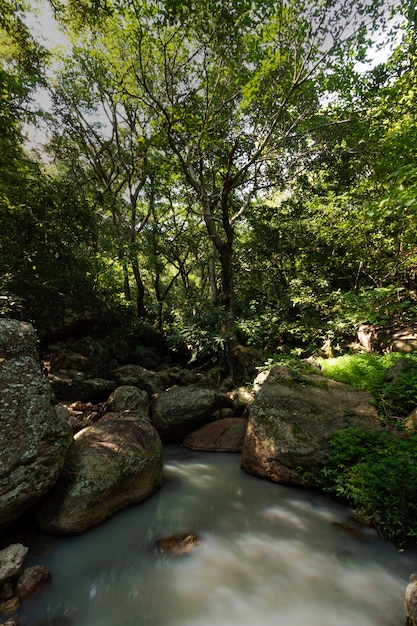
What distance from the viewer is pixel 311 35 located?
23.0 feet

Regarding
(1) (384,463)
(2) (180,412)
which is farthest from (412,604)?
(2) (180,412)

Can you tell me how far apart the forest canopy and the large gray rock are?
243 centimetres

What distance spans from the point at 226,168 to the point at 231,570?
11.0 m

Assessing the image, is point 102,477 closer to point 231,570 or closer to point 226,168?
point 231,570

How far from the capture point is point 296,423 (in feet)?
16.8

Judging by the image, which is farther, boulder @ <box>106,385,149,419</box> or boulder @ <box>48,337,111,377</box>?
boulder @ <box>48,337,111,377</box>

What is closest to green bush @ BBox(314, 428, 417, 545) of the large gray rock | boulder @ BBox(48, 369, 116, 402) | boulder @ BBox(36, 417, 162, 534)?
boulder @ BBox(36, 417, 162, 534)

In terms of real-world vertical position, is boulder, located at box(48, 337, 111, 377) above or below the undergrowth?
above

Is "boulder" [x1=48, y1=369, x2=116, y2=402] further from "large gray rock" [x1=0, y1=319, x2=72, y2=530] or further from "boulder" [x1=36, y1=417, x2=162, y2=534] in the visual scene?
"large gray rock" [x1=0, y1=319, x2=72, y2=530]

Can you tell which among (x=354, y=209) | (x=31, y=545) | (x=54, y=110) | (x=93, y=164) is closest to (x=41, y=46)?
(x=54, y=110)

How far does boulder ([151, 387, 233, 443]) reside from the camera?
689 cm

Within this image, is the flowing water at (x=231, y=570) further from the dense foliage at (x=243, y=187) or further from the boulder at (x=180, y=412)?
the boulder at (x=180, y=412)

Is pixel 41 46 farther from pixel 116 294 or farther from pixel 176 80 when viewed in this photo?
pixel 116 294

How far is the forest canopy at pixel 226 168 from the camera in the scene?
6.79m
